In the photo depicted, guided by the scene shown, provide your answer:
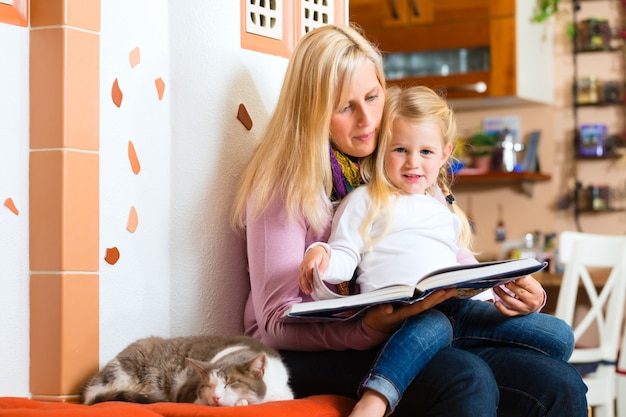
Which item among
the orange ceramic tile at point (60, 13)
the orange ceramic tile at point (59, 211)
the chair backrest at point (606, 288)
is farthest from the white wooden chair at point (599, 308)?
the orange ceramic tile at point (60, 13)

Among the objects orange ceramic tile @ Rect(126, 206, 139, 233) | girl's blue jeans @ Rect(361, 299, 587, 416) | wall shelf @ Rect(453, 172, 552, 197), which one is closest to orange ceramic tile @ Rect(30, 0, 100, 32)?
orange ceramic tile @ Rect(126, 206, 139, 233)

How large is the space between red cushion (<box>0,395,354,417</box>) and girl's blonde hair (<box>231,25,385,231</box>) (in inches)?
17.4

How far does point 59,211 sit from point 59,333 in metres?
0.24

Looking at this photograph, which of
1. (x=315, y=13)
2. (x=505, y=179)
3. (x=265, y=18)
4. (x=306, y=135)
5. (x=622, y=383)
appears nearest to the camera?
(x=306, y=135)

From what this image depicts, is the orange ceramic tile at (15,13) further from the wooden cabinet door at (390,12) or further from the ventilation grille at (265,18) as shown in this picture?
the wooden cabinet door at (390,12)

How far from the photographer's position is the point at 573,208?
4.63 m

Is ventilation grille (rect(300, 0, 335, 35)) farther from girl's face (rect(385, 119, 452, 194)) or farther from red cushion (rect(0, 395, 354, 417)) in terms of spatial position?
red cushion (rect(0, 395, 354, 417))

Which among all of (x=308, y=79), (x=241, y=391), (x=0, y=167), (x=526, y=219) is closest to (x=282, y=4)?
(x=308, y=79)

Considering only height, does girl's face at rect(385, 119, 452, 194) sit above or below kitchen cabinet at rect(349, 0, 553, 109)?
below

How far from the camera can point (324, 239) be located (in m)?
1.91

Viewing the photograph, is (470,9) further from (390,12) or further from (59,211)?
(59,211)

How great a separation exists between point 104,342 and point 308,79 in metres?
0.73

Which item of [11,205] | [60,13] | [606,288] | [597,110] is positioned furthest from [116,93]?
[597,110]

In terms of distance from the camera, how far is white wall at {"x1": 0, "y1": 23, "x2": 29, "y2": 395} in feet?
5.32
